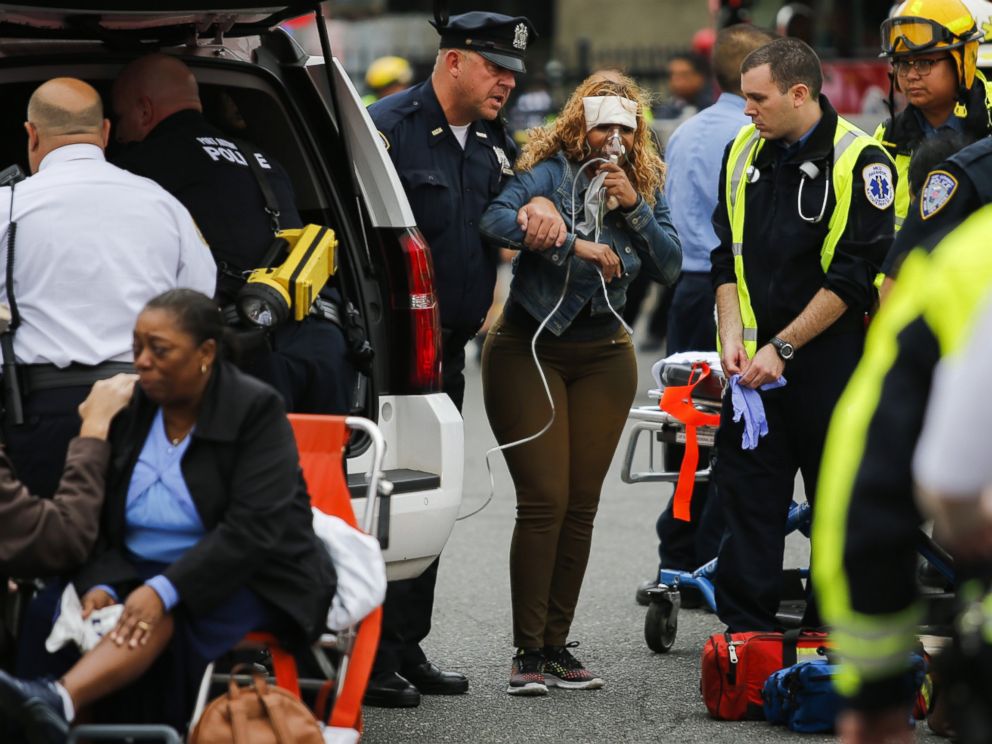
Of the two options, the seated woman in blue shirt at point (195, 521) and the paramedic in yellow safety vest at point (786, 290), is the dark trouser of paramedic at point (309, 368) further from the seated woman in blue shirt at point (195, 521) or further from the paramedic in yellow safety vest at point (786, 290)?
the paramedic in yellow safety vest at point (786, 290)

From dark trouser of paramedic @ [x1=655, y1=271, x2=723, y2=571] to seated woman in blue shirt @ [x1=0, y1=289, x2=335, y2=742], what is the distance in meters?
2.91

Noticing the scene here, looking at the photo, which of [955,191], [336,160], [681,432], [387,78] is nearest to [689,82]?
[387,78]

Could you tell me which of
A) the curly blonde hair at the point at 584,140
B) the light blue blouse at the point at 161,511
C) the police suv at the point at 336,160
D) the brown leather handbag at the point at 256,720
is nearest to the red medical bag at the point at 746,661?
the police suv at the point at 336,160

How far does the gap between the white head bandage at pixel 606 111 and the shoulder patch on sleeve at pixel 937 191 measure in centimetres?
135

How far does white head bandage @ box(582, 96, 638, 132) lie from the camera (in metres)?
5.99

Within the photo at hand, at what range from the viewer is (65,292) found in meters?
4.56

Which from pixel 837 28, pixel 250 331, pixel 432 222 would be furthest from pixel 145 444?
pixel 837 28

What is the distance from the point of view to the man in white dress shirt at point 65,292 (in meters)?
4.56

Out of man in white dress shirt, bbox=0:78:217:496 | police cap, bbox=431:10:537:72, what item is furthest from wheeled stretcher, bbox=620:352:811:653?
man in white dress shirt, bbox=0:78:217:496

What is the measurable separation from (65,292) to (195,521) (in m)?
0.70

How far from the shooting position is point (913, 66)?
644cm

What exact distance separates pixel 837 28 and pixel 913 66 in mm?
15103

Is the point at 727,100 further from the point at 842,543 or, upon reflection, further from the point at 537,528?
the point at 842,543

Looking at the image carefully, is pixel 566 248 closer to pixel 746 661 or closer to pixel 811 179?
pixel 811 179
